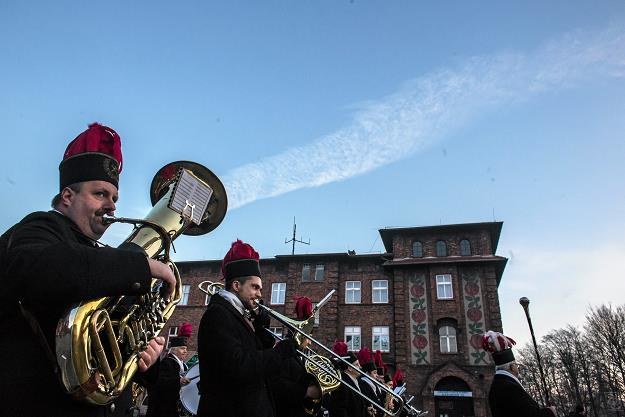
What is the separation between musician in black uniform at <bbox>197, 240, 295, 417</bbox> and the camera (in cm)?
331

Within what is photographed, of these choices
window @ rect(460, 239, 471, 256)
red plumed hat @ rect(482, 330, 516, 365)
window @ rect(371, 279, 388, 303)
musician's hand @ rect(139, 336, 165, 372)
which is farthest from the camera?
window @ rect(371, 279, 388, 303)

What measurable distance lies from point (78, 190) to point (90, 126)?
1.83 feet

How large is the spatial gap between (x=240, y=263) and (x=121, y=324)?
2462mm

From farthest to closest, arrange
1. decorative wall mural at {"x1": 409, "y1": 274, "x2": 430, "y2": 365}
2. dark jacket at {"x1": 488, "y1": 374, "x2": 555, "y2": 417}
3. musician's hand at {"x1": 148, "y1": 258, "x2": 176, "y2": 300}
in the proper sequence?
decorative wall mural at {"x1": 409, "y1": 274, "x2": 430, "y2": 365}
dark jacket at {"x1": 488, "y1": 374, "x2": 555, "y2": 417}
musician's hand at {"x1": 148, "y1": 258, "x2": 176, "y2": 300}

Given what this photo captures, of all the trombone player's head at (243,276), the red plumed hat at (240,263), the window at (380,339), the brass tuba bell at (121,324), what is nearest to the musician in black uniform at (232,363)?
the trombone player's head at (243,276)

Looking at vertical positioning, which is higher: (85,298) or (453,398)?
(453,398)

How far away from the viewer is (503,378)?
6254mm

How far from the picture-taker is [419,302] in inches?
1073

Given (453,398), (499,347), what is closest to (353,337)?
(453,398)

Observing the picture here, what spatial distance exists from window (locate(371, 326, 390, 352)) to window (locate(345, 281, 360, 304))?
234 centimetres

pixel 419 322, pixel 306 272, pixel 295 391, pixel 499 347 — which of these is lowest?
pixel 295 391

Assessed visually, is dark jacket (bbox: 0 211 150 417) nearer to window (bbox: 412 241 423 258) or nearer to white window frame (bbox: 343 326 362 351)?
white window frame (bbox: 343 326 362 351)

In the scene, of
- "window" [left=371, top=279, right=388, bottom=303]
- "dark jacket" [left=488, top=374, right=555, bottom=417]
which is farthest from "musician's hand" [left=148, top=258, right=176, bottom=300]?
"window" [left=371, top=279, right=388, bottom=303]

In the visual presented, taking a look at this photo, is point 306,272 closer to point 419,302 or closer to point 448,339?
point 419,302
